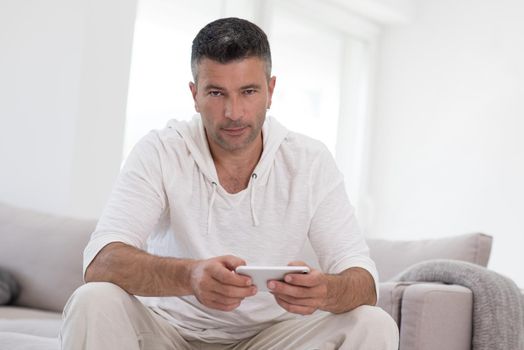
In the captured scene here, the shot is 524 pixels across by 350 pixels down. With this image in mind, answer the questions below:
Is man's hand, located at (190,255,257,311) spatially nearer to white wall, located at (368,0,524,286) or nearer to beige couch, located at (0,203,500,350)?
beige couch, located at (0,203,500,350)

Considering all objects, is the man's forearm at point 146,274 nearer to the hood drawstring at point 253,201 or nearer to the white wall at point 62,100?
the hood drawstring at point 253,201

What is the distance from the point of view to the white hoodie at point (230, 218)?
2.13m

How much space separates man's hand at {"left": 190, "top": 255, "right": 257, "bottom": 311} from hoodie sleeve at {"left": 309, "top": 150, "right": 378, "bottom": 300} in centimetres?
40

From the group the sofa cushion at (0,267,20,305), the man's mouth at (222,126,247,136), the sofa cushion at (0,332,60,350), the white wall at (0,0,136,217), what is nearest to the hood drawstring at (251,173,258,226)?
the man's mouth at (222,126,247,136)

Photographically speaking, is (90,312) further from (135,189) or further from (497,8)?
(497,8)

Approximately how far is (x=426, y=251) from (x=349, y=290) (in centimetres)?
121

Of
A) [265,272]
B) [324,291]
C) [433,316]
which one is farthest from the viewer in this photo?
[433,316]

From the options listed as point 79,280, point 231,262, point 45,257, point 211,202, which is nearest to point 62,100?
point 45,257

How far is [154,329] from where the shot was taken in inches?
80.0

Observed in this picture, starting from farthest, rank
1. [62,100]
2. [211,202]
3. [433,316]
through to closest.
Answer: [62,100]
[433,316]
[211,202]

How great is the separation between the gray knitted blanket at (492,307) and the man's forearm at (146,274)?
1.12 metres

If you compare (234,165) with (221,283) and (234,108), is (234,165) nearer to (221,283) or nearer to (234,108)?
(234,108)

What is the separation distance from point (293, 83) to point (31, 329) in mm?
3155

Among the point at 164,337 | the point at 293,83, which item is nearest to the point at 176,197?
the point at 164,337
